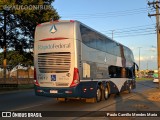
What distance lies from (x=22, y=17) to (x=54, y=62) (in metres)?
17.6

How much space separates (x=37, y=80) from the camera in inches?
674

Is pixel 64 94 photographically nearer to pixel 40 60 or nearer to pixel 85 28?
pixel 40 60

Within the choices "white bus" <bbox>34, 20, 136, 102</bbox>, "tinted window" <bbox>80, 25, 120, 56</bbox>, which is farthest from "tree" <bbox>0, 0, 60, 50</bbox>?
"white bus" <bbox>34, 20, 136, 102</bbox>

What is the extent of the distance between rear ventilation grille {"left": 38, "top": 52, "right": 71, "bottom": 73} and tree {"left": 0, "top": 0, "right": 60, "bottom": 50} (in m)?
15.3

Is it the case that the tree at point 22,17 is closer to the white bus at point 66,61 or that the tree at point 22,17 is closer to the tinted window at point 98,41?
the tinted window at point 98,41

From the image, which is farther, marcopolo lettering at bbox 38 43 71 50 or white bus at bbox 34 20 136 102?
marcopolo lettering at bbox 38 43 71 50

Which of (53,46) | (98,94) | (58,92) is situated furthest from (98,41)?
(58,92)

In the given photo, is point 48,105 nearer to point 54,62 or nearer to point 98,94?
point 54,62

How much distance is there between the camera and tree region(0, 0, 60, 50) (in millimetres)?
31766

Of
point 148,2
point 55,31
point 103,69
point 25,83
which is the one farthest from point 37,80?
point 25,83

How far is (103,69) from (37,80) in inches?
181

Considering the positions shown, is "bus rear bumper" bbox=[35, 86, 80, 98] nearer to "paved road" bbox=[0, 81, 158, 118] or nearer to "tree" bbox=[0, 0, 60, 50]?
Result: "paved road" bbox=[0, 81, 158, 118]

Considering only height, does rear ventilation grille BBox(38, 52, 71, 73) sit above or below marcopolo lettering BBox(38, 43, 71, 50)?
below

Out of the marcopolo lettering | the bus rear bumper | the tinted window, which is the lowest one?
the bus rear bumper
